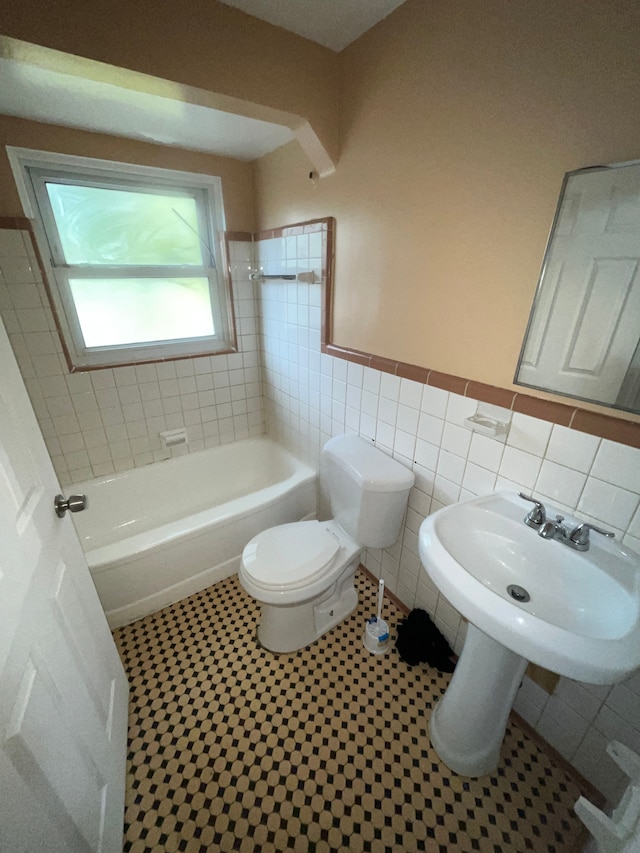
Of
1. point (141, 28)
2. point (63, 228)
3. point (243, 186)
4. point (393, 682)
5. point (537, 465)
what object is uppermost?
point (141, 28)

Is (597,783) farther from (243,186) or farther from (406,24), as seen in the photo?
(243,186)

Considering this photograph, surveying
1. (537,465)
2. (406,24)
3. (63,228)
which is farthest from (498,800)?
(63,228)

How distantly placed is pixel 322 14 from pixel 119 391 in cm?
184

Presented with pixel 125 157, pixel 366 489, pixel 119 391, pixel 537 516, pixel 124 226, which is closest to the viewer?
pixel 537 516

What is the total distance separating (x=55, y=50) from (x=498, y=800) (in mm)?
2490

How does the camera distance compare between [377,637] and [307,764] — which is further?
[377,637]

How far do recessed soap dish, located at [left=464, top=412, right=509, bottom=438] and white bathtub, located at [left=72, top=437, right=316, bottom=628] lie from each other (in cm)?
110

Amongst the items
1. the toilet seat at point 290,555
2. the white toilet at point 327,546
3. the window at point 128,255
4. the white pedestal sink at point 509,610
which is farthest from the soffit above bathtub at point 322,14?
the toilet seat at point 290,555

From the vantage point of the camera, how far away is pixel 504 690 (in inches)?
39.1

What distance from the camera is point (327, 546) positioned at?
142 centimetres

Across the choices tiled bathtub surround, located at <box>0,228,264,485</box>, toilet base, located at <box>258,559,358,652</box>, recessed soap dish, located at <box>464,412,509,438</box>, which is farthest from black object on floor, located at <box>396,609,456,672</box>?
tiled bathtub surround, located at <box>0,228,264,485</box>

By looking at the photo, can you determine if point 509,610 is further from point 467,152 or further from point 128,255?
point 128,255

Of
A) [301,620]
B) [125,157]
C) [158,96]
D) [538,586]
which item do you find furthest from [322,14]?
[301,620]

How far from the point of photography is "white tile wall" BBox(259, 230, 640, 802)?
894 mm
